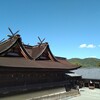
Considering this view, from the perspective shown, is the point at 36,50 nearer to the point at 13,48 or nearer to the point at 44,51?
the point at 44,51

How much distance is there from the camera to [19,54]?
2555cm

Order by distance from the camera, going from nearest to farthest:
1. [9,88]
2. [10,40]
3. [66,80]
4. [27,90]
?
[9,88] → [27,90] → [10,40] → [66,80]

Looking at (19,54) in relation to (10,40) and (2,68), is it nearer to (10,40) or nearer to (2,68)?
(10,40)

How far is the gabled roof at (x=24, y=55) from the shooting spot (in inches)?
872

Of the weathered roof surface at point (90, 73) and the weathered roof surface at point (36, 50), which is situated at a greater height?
the weathered roof surface at point (36, 50)

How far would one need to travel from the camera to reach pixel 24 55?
84.4 feet

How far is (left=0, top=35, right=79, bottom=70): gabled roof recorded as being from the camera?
2216 cm

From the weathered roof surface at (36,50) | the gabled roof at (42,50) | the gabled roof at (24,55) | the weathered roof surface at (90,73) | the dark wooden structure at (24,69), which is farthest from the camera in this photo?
the weathered roof surface at (90,73)

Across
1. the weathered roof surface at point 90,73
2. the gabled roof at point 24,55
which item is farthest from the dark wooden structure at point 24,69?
the weathered roof surface at point 90,73

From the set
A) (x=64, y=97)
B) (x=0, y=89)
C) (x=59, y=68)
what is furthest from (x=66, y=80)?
(x=0, y=89)

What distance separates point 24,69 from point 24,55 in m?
4.03

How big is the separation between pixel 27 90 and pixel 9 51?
5.22m

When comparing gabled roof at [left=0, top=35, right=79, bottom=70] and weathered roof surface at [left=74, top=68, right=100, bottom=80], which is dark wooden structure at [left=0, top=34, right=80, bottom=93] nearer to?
gabled roof at [left=0, top=35, right=79, bottom=70]

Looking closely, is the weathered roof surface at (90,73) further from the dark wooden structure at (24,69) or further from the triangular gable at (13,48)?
the triangular gable at (13,48)
